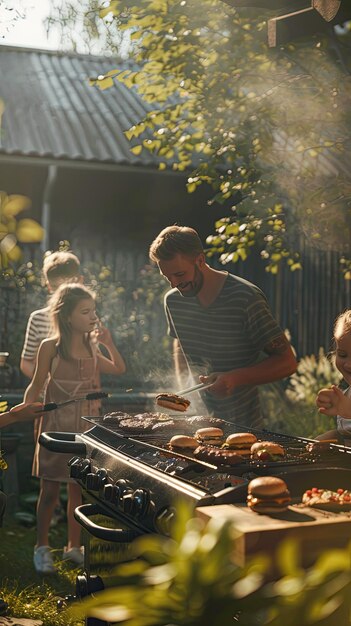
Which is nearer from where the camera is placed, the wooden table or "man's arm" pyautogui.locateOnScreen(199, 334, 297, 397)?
the wooden table

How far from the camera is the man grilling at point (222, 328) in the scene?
14.4ft

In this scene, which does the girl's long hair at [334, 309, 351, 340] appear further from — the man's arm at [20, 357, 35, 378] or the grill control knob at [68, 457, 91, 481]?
the man's arm at [20, 357, 35, 378]

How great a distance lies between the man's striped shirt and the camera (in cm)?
445

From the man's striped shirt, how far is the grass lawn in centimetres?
143

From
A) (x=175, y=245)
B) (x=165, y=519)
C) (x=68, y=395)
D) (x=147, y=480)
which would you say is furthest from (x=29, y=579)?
(x=165, y=519)

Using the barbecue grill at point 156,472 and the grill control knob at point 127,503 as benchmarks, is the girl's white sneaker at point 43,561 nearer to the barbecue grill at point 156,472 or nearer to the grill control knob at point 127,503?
the barbecue grill at point 156,472

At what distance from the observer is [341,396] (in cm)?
320

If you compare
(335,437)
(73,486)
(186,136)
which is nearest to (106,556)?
(335,437)

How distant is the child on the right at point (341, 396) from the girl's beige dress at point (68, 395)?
2.47 meters

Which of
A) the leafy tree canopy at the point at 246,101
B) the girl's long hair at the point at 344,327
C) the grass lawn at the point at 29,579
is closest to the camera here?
the girl's long hair at the point at 344,327

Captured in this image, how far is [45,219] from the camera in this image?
1013 centimetres

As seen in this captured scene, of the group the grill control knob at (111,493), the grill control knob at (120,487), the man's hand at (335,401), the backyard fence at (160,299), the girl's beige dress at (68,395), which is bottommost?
the backyard fence at (160,299)

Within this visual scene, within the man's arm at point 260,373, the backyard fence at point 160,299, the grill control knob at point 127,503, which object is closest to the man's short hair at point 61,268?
the man's arm at point 260,373

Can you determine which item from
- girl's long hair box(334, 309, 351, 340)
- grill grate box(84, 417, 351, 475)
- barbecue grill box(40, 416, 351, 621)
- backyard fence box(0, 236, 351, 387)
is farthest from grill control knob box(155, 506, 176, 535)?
backyard fence box(0, 236, 351, 387)
